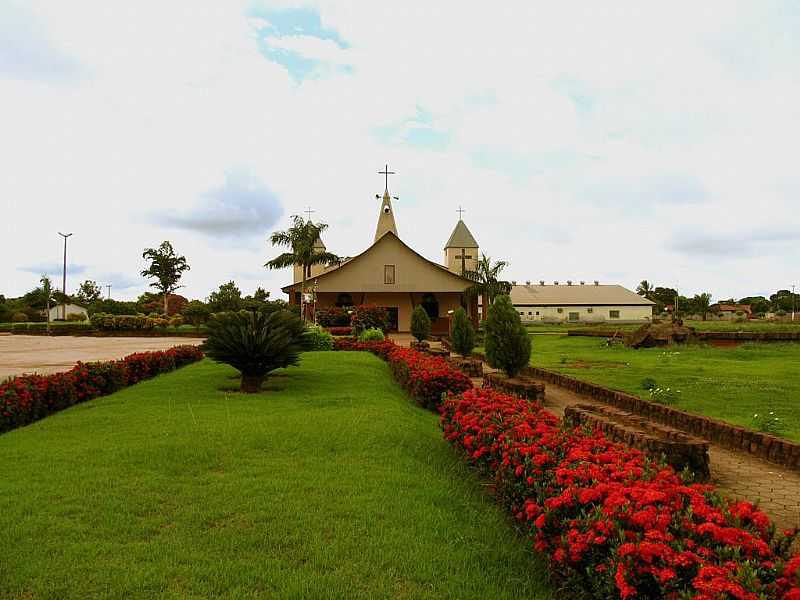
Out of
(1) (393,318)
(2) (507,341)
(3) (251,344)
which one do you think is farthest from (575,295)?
(3) (251,344)

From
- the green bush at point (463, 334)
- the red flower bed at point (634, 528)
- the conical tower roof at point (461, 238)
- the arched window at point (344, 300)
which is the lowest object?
the red flower bed at point (634, 528)

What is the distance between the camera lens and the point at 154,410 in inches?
339

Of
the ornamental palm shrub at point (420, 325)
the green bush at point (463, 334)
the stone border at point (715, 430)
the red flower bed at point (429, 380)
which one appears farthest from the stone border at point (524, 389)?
the ornamental palm shrub at point (420, 325)

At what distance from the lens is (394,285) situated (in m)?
40.1

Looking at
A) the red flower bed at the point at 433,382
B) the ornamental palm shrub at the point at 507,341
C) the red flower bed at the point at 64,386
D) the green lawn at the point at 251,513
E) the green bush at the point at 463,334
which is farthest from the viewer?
the green bush at the point at 463,334

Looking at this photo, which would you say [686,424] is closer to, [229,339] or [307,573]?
[307,573]

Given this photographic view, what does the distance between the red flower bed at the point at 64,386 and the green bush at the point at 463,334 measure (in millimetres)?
8590

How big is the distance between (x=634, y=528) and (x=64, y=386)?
350 inches

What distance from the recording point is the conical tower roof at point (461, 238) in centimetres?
5231

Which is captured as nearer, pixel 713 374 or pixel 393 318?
pixel 713 374

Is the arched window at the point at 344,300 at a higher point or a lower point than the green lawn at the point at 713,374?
higher

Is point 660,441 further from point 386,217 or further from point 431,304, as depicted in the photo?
point 386,217

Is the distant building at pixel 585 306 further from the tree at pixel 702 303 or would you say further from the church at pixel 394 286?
the church at pixel 394 286

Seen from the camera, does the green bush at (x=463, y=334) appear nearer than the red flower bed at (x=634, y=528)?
No
